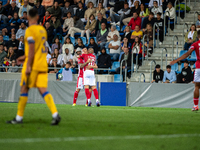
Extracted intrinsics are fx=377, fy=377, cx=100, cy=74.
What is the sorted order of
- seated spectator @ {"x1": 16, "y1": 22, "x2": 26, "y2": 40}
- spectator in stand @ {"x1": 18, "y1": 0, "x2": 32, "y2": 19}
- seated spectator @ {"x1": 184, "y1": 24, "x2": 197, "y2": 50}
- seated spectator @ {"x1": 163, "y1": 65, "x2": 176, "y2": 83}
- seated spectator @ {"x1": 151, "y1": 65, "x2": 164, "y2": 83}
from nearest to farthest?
seated spectator @ {"x1": 163, "y1": 65, "x2": 176, "y2": 83}
seated spectator @ {"x1": 151, "y1": 65, "x2": 164, "y2": 83}
seated spectator @ {"x1": 184, "y1": 24, "x2": 197, "y2": 50}
seated spectator @ {"x1": 16, "y1": 22, "x2": 26, "y2": 40}
spectator in stand @ {"x1": 18, "y1": 0, "x2": 32, "y2": 19}

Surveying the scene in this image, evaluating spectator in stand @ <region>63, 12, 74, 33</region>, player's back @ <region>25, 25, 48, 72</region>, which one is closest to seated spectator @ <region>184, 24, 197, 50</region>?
spectator in stand @ <region>63, 12, 74, 33</region>

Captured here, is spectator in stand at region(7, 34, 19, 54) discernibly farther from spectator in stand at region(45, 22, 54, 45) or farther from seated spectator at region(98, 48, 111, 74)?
seated spectator at region(98, 48, 111, 74)

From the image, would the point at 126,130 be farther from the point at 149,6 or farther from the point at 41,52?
the point at 149,6

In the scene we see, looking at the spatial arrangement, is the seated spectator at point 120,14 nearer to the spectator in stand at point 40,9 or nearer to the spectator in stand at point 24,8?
the spectator in stand at point 40,9

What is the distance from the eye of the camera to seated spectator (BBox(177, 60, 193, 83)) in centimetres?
1703

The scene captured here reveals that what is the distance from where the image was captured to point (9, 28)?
85.4 ft

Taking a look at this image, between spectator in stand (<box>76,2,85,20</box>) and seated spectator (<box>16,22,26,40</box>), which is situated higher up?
spectator in stand (<box>76,2,85,20</box>)

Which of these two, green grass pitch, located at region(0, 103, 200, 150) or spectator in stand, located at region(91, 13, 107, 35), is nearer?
green grass pitch, located at region(0, 103, 200, 150)

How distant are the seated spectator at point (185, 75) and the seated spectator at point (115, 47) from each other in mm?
4429

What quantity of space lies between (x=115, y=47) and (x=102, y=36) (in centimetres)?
173

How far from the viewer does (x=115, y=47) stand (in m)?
20.8

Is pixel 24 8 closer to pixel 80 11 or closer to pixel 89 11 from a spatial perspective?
pixel 80 11

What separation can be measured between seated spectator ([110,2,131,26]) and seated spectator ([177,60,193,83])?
680 cm

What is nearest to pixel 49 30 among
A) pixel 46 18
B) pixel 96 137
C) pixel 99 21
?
pixel 46 18
